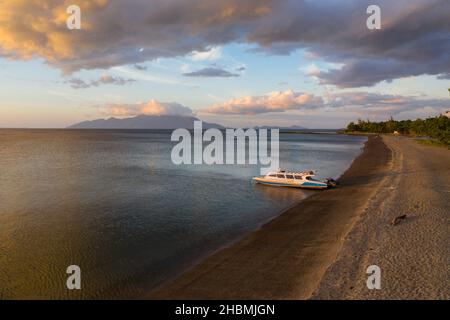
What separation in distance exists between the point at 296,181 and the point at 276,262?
2500 centimetres

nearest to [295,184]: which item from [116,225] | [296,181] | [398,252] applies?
[296,181]

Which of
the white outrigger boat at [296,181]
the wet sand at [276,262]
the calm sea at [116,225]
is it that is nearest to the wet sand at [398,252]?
the wet sand at [276,262]

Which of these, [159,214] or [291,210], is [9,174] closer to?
[159,214]

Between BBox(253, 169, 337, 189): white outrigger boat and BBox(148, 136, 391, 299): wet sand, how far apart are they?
10.4 meters

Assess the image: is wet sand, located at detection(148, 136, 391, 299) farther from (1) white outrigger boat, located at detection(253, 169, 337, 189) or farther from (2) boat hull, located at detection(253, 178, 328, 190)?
(1) white outrigger boat, located at detection(253, 169, 337, 189)

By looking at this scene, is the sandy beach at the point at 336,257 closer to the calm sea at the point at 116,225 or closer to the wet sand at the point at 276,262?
the wet sand at the point at 276,262

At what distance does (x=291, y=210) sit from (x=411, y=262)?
1529 cm

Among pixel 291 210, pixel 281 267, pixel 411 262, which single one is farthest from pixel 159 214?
pixel 411 262

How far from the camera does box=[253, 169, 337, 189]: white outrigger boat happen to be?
134ft

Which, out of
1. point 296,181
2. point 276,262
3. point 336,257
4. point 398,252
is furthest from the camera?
point 296,181

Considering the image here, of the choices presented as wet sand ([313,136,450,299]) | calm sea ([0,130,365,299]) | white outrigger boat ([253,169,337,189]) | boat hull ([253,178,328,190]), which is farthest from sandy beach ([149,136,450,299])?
white outrigger boat ([253,169,337,189])

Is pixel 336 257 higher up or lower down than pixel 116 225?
higher up

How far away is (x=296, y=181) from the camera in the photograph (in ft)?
138

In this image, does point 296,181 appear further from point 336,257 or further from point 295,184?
point 336,257
